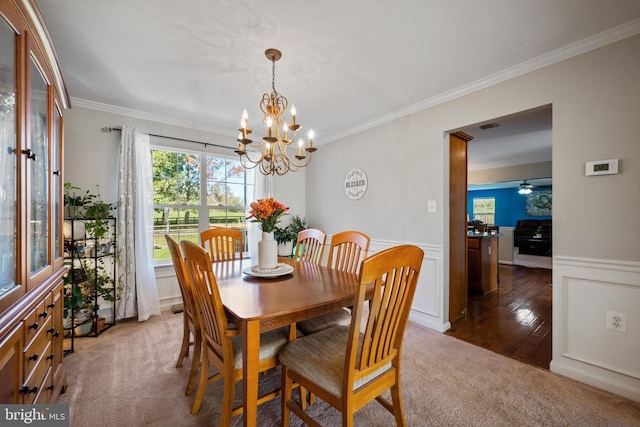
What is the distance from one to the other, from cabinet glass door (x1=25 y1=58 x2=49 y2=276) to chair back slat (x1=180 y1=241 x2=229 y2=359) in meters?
0.64

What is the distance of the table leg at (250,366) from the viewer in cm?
119

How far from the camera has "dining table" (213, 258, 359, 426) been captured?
1.21 meters

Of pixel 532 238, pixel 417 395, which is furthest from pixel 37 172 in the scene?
pixel 532 238

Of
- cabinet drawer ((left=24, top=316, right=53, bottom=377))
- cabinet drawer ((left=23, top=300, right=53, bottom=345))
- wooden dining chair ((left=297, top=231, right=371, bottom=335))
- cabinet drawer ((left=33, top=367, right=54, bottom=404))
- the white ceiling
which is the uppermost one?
the white ceiling

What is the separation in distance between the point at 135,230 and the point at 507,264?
24.8 ft

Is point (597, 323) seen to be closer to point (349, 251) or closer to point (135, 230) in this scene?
point (349, 251)

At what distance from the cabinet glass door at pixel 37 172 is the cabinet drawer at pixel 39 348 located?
12.1 inches

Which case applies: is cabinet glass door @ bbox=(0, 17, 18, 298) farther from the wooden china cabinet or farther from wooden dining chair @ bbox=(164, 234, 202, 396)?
wooden dining chair @ bbox=(164, 234, 202, 396)

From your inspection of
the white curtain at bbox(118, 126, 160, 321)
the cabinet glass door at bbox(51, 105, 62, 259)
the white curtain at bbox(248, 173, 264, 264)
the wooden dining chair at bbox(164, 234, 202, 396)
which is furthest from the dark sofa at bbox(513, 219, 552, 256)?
the cabinet glass door at bbox(51, 105, 62, 259)

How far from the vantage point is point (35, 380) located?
49.0 inches

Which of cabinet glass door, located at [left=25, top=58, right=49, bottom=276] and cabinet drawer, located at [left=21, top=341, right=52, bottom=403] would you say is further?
cabinet glass door, located at [left=25, top=58, right=49, bottom=276]

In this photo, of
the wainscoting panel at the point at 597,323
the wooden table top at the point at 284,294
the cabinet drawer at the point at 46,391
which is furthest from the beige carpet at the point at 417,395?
the wooden table top at the point at 284,294

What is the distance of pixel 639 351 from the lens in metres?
1.77

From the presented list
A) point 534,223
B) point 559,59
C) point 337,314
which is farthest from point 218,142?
→ point 534,223
